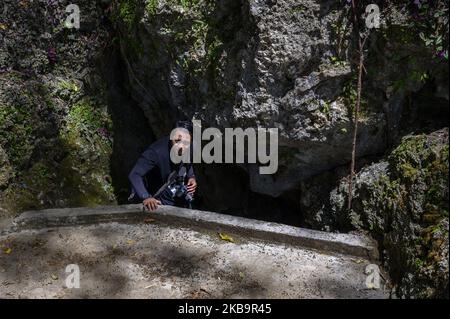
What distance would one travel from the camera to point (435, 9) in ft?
14.9

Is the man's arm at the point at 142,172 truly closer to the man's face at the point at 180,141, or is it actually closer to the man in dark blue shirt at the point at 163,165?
the man in dark blue shirt at the point at 163,165

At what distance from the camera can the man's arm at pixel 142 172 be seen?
17.3 ft

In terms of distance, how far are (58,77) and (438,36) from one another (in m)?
5.01

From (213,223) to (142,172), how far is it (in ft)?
3.58

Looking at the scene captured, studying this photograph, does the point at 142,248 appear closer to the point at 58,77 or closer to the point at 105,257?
the point at 105,257

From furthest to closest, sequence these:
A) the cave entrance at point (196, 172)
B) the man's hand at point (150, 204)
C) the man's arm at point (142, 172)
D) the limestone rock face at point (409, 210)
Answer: the cave entrance at point (196, 172)
the man's arm at point (142, 172)
the man's hand at point (150, 204)
the limestone rock face at point (409, 210)

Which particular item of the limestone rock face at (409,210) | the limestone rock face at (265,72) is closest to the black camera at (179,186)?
the limestone rock face at (265,72)

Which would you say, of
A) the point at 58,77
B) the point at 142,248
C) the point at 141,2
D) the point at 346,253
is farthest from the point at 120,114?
the point at 346,253

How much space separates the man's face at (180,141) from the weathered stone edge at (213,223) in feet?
2.29

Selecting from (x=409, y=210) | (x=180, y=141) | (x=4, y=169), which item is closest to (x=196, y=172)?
(x=180, y=141)

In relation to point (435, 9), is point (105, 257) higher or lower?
lower

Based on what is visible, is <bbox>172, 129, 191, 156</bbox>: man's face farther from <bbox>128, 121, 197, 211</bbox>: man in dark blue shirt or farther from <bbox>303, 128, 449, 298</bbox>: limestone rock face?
<bbox>303, 128, 449, 298</bbox>: limestone rock face

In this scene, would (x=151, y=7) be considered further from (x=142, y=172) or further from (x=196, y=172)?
(x=196, y=172)

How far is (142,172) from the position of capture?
5.45 m
